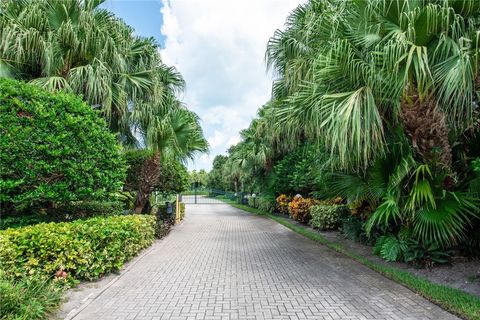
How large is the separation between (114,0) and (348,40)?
18.7 ft

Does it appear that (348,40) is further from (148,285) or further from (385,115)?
(148,285)

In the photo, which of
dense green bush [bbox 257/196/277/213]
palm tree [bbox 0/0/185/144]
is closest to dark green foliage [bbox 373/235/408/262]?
palm tree [bbox 0/0/185/144]

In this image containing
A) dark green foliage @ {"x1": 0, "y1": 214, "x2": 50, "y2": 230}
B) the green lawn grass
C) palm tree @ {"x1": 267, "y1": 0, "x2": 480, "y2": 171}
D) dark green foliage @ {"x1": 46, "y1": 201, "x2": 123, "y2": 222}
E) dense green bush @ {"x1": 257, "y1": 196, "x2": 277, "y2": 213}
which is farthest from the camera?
dense green bush @ {"x1": 257, "y1": 196, "x2": 277, "y2": 213}

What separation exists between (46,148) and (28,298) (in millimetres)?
2770

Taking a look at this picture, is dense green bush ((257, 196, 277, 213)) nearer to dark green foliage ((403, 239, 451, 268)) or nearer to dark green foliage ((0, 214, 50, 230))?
dark green foliage ((403, 239, 451, 268))

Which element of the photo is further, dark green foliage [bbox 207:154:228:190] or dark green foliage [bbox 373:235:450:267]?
dark green foliage [bbox 207:154:228:190]

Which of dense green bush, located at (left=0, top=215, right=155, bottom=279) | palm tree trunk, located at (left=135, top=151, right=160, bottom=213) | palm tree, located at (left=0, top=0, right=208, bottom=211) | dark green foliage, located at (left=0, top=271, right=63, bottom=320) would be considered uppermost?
palm tree, located at (left=0, top=0, right=208, bottom=211)

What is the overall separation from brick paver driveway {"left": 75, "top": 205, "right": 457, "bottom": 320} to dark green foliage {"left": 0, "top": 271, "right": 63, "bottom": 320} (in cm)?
43

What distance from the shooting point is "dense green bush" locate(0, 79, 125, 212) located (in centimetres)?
544

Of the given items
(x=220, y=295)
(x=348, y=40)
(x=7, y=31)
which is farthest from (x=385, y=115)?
(x=7, y=31)

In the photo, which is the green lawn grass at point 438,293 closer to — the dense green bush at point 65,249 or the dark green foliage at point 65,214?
the dense green bush at point 65,249

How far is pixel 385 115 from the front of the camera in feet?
21.5

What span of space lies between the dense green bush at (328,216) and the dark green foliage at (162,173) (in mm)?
5483

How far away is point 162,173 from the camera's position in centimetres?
1205
